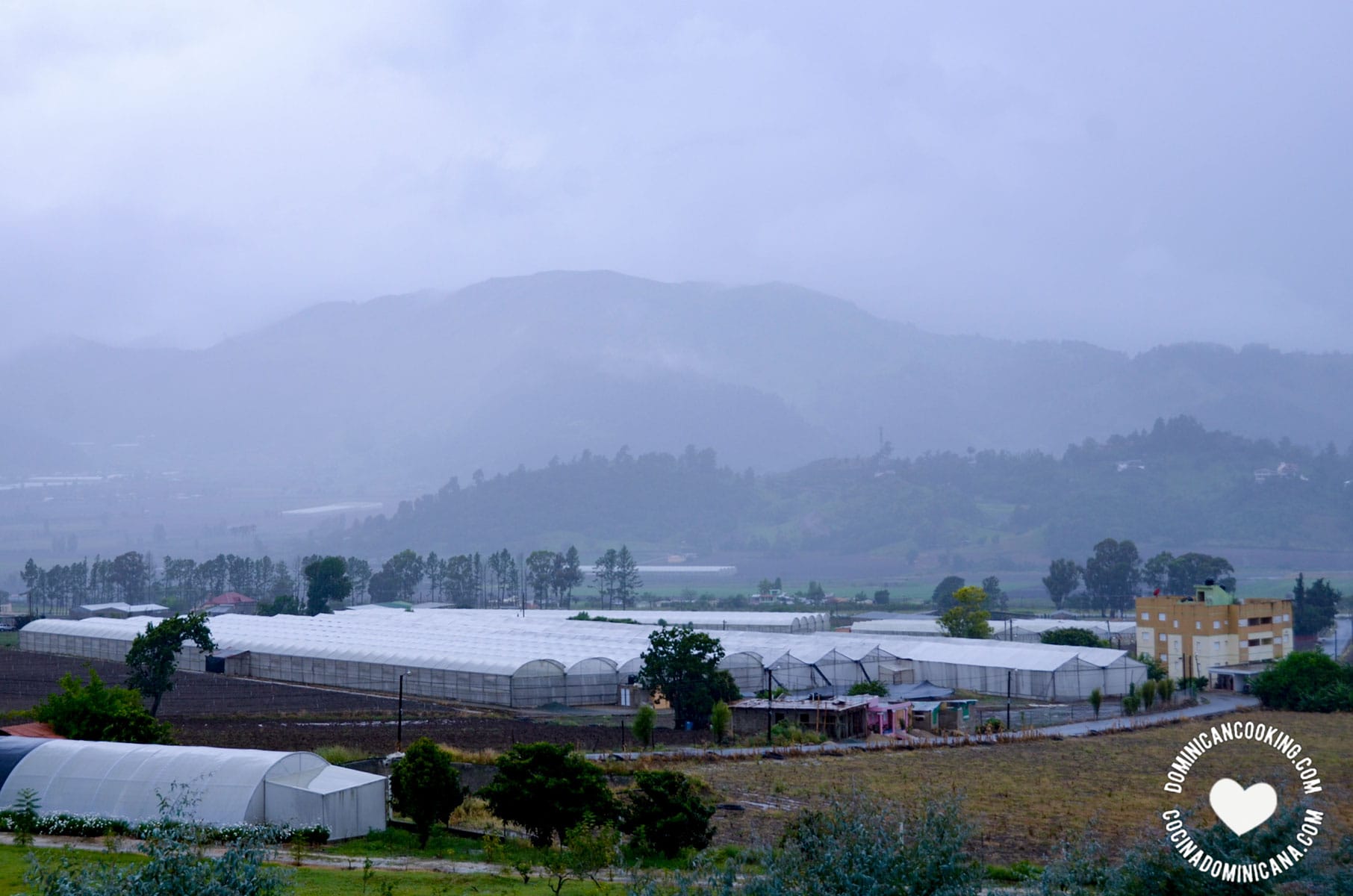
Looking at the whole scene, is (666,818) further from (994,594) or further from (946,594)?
(994,594)

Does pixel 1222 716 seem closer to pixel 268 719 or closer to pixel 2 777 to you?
pixel 268 719

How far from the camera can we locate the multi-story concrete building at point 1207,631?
174ft

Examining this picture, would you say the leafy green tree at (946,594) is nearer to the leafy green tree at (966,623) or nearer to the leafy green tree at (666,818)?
the leafy green tree at (966,623)

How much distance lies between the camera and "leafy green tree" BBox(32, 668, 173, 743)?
78.9ft

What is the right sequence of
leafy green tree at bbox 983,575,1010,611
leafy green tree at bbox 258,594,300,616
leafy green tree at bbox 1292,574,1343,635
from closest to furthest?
1. leafy green tree at bbox 1292,574,1343,635
2. leafy green tree at bbox 258,594,300,616
3. leafy green tree at bbox 983,575,1010,611

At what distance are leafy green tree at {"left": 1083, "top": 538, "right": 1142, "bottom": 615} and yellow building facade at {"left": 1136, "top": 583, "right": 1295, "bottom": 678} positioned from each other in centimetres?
5279

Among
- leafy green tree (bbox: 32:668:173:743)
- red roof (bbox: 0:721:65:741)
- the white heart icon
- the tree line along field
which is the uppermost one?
the white heart icon

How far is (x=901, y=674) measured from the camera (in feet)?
158

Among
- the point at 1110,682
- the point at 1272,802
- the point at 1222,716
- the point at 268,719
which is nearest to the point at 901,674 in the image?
the point at 1110,682

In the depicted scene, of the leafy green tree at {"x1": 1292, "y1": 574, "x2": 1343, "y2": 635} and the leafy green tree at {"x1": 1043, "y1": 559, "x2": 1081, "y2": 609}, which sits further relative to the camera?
the leafy green tree at {"x1": 1043, "y1": 559, "x2": 1081, "y2": 609}

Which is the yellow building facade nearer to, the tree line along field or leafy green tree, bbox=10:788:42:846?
the tree line along field

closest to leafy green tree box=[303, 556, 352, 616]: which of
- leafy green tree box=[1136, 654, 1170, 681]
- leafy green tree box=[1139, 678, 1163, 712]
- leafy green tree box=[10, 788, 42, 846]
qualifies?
leafy green tree box=[1136, 654, 1170, 681]

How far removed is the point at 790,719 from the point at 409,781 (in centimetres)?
1767

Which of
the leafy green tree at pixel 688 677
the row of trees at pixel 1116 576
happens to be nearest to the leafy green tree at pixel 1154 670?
the leafy green tree at pixel 688 677
